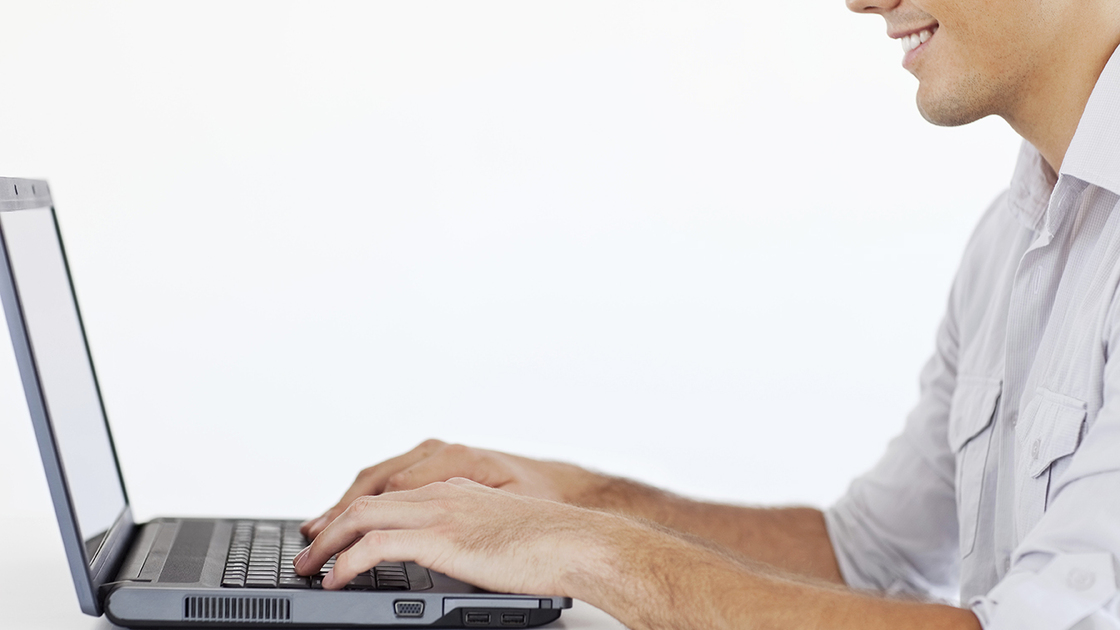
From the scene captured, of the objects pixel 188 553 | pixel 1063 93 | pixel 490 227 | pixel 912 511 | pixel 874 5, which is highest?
pixel 874 5

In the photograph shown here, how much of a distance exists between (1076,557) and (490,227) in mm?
2480

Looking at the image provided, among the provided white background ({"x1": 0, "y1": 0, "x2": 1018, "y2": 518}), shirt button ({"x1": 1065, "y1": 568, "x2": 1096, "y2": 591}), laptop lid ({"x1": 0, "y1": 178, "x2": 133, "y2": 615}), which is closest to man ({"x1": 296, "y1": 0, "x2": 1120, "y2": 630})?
shirt button ({"x1": 1065, "y1": 568, "x2": 1096, "y2": 591})

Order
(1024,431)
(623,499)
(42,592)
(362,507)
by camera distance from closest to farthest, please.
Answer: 1. (362,507)
2. (42,592)
3. (1024,431)
4. (623,499)

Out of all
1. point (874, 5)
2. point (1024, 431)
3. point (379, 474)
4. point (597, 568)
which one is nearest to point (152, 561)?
point (379, 474)

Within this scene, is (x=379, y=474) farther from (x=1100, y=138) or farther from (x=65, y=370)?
(x=1100, y=138)

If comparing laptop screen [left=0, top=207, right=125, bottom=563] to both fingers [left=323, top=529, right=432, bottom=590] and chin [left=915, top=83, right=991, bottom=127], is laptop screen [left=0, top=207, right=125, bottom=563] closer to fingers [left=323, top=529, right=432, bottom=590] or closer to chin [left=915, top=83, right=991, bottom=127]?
fingers [left=323, top=529, right=432, bottom=590]

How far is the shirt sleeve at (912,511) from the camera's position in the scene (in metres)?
1.34

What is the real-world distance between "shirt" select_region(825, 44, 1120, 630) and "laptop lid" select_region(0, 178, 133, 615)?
66 centimetres

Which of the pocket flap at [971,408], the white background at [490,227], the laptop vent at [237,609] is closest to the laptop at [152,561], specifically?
the laptop vent at [237,609]

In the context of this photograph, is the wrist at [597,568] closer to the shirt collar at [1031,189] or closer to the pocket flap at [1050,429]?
the pocket flap at [1050,429]

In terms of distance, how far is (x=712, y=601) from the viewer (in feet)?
2.54

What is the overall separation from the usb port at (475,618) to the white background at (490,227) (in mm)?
2187

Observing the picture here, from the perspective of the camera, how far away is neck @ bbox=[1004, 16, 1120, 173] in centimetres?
108

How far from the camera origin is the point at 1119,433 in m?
0.77
